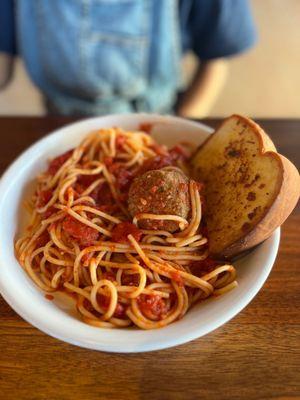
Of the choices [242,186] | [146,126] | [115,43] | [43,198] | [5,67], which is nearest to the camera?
[242,186]

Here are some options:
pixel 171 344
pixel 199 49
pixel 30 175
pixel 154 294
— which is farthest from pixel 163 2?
pixel 171 344

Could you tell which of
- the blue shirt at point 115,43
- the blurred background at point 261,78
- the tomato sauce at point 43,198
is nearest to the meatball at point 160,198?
the tomato sauce at point 43,198

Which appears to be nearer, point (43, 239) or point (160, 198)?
point (160, 198)

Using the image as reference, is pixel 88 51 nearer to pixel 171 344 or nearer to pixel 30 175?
pixel 30 175

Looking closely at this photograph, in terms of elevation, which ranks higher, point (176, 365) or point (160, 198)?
point (160, 198)

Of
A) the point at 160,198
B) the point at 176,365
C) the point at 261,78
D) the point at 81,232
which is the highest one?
the point at 160,198

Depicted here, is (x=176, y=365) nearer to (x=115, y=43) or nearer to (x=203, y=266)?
(x=203, y=266)

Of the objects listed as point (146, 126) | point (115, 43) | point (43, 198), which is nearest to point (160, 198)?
point (43, 198)

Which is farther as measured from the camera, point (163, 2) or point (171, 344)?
point (163, 2)
